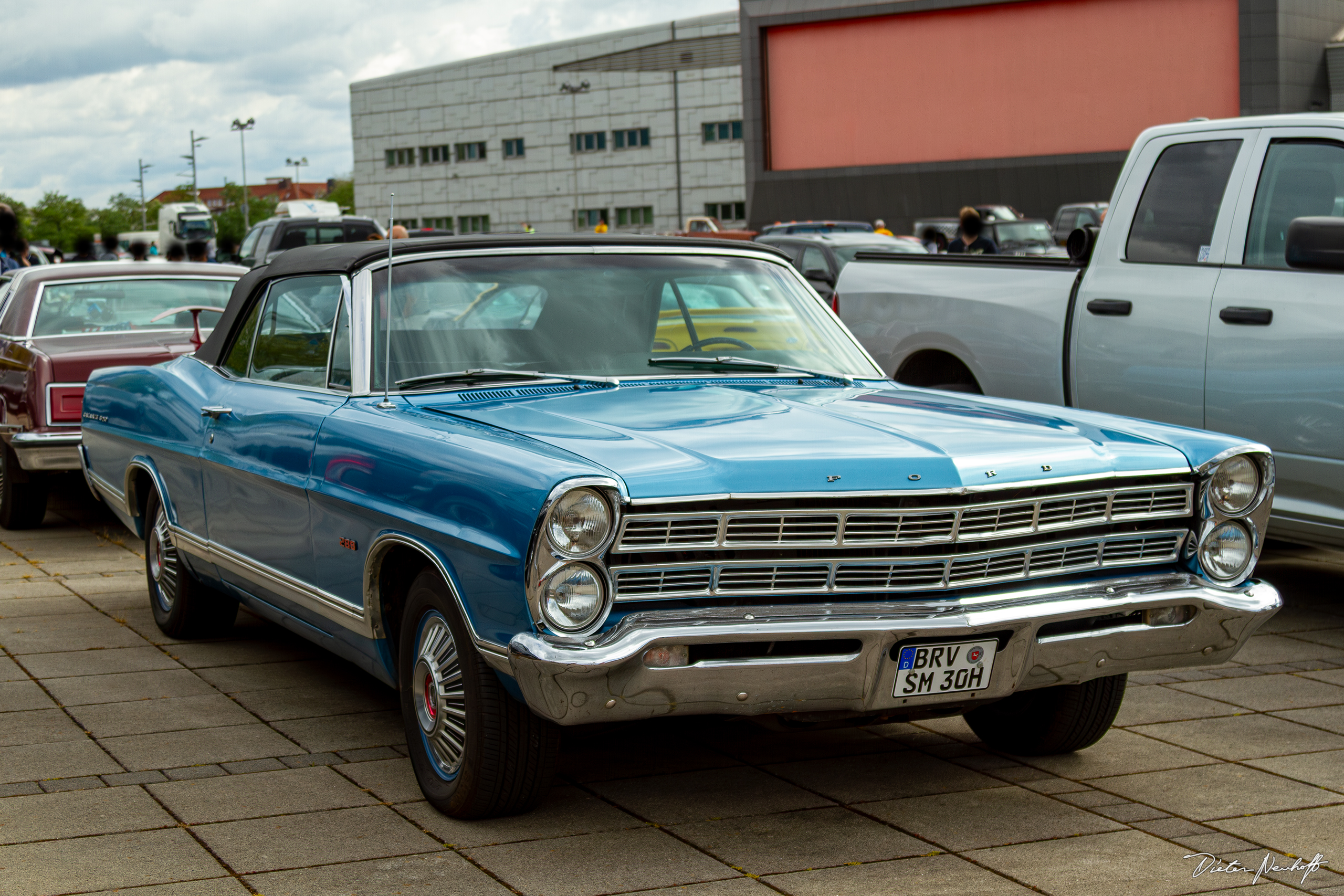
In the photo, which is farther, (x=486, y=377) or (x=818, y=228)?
(x=818, y=228)

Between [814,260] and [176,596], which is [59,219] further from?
[176,596]

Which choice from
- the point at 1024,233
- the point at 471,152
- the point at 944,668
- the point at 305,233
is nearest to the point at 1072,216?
the point at 1024,233

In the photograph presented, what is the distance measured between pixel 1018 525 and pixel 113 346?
7.16 metres

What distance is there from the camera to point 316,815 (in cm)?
432

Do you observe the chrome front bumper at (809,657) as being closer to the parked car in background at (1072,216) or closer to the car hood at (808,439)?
the car hood at (808,439)

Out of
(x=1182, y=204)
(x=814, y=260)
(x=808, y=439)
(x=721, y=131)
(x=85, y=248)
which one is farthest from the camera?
(x=721, y=131)

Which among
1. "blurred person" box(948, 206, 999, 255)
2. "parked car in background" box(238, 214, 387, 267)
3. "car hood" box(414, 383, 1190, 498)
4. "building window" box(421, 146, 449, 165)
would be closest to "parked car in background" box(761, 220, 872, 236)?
"parked car in background" box(238, 214, 387, 267)

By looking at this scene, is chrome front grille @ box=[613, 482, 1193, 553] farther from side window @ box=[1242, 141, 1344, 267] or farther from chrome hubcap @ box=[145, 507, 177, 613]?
chrome hubcap @ box=[145, 507, 177, 613]

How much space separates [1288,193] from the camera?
21.9 ft

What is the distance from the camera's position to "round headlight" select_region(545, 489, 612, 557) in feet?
11.8

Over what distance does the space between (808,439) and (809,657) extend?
59cm

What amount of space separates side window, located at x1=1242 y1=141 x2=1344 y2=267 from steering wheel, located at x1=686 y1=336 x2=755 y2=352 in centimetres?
262

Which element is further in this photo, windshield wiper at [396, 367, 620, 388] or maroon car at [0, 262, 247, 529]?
maroon car at [0, 262, 247, 529]

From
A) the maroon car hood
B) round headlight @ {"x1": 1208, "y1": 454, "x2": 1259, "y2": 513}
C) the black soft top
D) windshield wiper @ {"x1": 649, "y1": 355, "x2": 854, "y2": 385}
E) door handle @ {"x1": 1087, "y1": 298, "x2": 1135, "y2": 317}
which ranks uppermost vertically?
the black soft top
